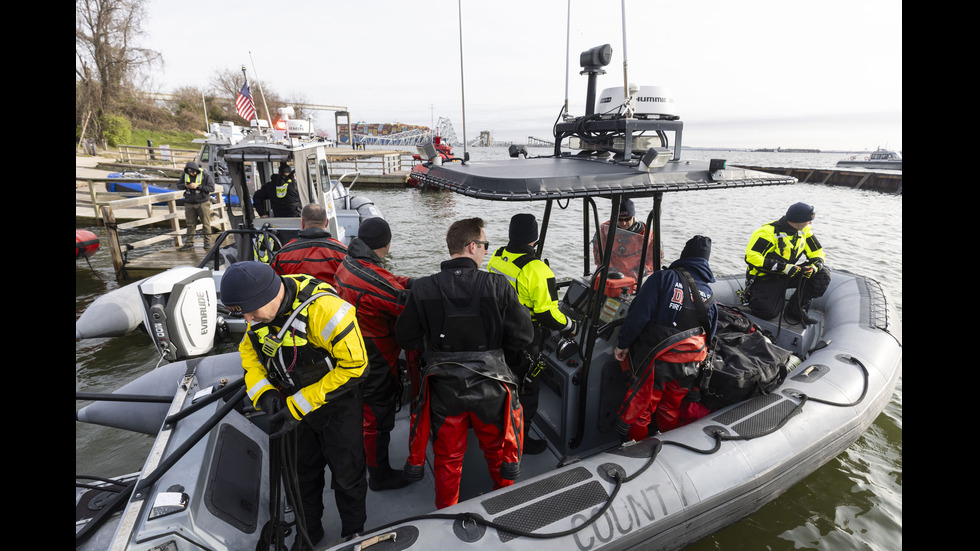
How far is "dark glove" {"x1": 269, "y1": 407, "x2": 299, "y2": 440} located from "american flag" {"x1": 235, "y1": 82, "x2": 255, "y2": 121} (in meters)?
8.52

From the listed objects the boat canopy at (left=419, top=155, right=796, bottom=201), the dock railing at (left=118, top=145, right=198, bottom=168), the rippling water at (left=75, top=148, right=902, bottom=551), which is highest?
the dock railing at (left=118, top=145, right=198, bottom=168)

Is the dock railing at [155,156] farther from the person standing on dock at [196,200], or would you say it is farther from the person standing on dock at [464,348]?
the person standing on dock at [464,348]

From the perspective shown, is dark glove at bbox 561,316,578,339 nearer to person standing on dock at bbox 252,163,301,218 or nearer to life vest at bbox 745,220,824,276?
life vest at bbox 745,220,824,276

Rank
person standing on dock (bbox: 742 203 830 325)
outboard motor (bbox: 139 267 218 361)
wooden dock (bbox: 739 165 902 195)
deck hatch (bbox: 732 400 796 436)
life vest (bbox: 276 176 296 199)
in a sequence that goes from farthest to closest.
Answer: wooden dock (bbox: 739 165 902 195), life vest (bbox: 276 176 296 199), person standing on dock (bbox: 742 203 830 325), outboard motor (bbox: 139 267 218 361), deck hatch (bbox: 732 400 796 436)

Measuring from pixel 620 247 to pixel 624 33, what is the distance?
1917mm

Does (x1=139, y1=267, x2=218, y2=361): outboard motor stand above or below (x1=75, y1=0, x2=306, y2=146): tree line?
below

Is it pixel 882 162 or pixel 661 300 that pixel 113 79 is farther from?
pixel 882 162

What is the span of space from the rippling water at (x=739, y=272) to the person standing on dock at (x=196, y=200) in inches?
70.2

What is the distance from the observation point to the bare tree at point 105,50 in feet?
82.4

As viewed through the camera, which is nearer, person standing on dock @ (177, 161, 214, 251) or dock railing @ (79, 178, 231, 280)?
dock railing @ (79, 178, 231, 280)

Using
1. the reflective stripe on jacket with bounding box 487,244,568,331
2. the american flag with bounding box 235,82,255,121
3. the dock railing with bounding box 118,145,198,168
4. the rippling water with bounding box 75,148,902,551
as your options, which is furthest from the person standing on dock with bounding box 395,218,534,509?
the dock railing with bounding box 118,145,198,168

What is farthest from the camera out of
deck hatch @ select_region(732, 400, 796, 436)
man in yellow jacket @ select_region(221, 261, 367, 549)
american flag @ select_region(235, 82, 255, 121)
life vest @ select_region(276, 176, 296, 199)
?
american flag @ select_region(235, 82, 255, 121)

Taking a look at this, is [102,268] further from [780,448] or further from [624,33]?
[780,448]

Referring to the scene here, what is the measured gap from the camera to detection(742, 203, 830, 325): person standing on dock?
14.4 feet
